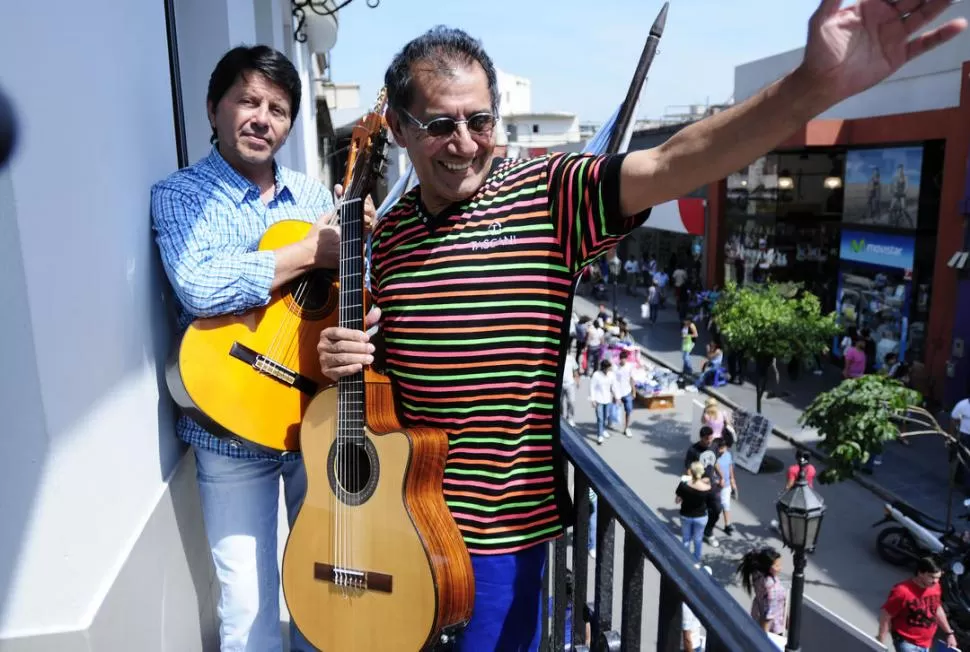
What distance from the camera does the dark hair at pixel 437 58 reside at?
1.61m

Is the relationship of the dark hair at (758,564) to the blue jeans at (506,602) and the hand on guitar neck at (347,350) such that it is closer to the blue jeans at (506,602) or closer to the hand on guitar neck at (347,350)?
the blue jeans at (506,602)

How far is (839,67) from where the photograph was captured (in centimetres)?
107

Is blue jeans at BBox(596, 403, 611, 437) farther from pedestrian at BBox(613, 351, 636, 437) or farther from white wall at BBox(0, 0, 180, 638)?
white wall at BBox(0, 0, 180, 638)

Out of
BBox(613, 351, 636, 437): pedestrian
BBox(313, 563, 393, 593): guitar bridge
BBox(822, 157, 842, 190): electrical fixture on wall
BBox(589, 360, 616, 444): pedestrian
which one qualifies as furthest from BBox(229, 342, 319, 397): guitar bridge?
BBox(822, 157, 842, 190): electrical fixture on wall

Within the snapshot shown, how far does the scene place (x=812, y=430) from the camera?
42.1 ft

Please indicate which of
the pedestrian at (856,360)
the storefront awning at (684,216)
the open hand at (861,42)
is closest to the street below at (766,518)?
the pedestrian at (856,360)

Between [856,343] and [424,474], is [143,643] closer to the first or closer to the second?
[424,474]

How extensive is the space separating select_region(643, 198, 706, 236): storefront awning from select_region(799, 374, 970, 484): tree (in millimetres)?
12336

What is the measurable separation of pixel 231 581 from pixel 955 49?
15325mm

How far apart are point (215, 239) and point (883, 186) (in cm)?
1579

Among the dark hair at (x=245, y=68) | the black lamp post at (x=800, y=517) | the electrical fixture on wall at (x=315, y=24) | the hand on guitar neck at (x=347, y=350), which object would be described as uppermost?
the electrical fixture on wall at (x=315, y=24)

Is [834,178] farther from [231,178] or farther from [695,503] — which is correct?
[231,178]

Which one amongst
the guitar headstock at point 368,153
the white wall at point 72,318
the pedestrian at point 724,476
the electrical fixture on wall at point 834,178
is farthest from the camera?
the electrical fixture on wall at point 834,178

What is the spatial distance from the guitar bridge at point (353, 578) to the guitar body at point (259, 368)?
34cm
